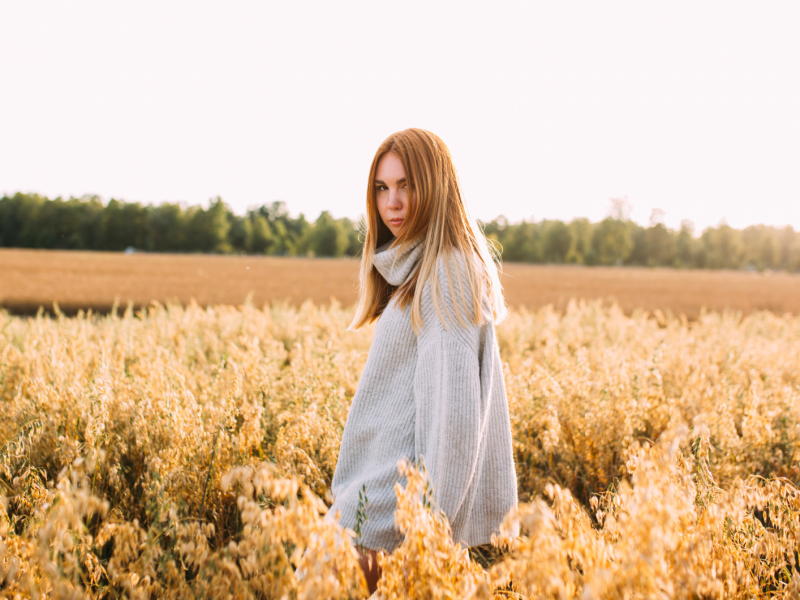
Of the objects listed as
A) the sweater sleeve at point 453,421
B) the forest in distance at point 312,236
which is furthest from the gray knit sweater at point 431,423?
the forest in distance at point 312,236

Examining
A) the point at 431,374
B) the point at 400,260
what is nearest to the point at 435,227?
the point at 400,260

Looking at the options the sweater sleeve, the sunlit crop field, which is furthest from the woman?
the sunlit crop field

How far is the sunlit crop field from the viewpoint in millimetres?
1044

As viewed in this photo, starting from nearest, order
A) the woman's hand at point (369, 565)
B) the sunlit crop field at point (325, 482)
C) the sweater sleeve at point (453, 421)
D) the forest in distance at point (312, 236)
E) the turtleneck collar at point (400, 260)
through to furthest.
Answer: the sunlit crop field at point (325, 482)
the sweater sleeve at point (453, 421)
the woman's hand at point (369, 565)
the turtleneck collar at point (400, 260)
the forest in distance at point (312, 236)

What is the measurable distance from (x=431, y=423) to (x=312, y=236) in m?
94.5

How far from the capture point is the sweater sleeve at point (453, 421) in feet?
4.80

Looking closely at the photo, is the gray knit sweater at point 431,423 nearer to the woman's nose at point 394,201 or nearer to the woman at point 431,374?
the woman at point 431,374

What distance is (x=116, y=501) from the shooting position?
2.42m

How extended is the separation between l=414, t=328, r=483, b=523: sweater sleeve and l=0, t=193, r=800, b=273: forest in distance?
84362 millimetres

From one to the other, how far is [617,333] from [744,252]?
97357mm

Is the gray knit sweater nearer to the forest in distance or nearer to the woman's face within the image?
the woman's face

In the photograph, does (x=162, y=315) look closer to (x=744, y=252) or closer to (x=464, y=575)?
(x=464, y=575)

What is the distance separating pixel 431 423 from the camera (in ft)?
5.08

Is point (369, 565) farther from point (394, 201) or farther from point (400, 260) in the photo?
point (394, 201)
